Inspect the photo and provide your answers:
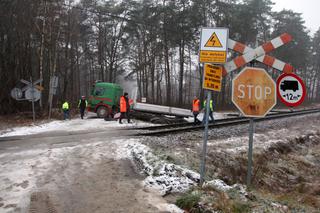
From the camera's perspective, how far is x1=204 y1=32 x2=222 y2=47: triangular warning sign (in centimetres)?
498

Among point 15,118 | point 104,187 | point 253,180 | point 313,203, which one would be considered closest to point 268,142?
point 253,180

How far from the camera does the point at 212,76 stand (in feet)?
16.5

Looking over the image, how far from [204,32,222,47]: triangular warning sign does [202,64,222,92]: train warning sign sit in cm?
35

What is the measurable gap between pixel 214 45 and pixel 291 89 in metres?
1.60

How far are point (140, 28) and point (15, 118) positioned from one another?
70.3ft

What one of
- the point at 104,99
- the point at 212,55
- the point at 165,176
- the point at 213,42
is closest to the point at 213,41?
the point at 213,42

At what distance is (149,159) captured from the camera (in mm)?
6918

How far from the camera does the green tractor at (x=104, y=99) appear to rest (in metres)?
20.0

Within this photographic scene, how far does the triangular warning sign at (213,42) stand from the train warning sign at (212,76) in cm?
35

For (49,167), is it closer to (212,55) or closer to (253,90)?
(212,55)

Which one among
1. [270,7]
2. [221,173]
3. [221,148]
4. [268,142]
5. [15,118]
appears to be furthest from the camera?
[270,7]

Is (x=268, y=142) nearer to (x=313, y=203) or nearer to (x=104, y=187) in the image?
(x=313, y=203)

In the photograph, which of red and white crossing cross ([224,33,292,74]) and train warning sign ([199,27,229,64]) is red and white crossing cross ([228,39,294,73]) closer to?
red and white crossing cross ([224,33,292,74])

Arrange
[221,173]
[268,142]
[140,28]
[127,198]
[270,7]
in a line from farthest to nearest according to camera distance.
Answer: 1. [270,7]
2. [140,28]
3. [268,142]
4. [221,173]
5. [127,198]
